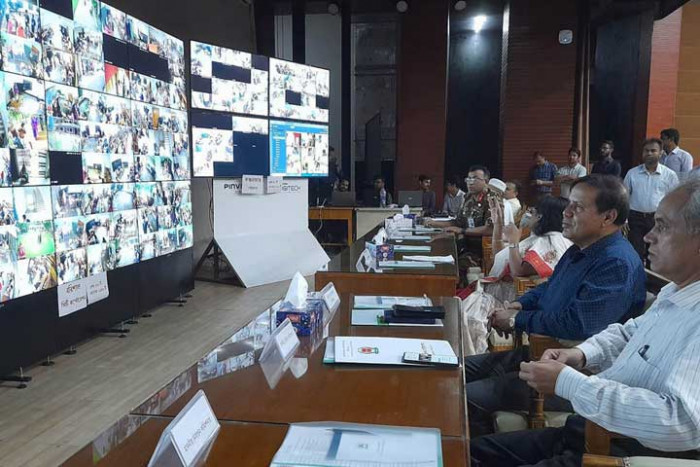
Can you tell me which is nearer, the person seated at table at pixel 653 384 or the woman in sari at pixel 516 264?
the person seated at table at pixel 653 384

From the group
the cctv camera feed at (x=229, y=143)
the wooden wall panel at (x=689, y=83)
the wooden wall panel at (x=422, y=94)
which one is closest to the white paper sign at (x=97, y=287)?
the cctv camera feed at (x=229, y=143)

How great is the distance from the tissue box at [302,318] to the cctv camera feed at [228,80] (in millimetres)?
3817

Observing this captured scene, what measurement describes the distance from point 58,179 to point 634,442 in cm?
323

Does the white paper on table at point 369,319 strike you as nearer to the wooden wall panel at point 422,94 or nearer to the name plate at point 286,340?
the name plate at point 286,340

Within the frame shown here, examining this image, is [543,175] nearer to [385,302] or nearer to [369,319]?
[385,302]

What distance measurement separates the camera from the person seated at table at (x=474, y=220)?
4.82m

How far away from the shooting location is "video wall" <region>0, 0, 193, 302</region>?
286cm

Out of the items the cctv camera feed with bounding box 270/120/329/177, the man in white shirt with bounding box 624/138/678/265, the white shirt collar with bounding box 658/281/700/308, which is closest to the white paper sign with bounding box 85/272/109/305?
the cctv camera feed with bounding box 270/120/329/177

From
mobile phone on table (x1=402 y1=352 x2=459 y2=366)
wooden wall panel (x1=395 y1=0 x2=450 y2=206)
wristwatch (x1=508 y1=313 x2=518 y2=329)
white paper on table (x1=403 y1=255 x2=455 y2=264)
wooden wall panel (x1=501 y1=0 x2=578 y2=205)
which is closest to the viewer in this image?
mobile phone on table (x1=402 y1=352 x2=459 y2=366)

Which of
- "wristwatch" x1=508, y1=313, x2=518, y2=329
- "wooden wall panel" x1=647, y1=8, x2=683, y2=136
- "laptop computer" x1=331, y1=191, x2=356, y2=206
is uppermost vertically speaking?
"wooden wall panel" x1=647, y1=8, x2=683, y2=136

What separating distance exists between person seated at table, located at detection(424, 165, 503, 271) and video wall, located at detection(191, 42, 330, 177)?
1.95m

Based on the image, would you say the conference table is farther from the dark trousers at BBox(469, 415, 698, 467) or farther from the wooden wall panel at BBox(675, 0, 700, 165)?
the wooden wall panel at BBox(675, 0, 700, 165)

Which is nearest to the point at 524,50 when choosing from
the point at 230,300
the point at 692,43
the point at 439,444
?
the point at 692,43

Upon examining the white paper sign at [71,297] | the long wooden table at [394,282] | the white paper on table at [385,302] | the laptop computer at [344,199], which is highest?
the laptop computer at [344,199]
